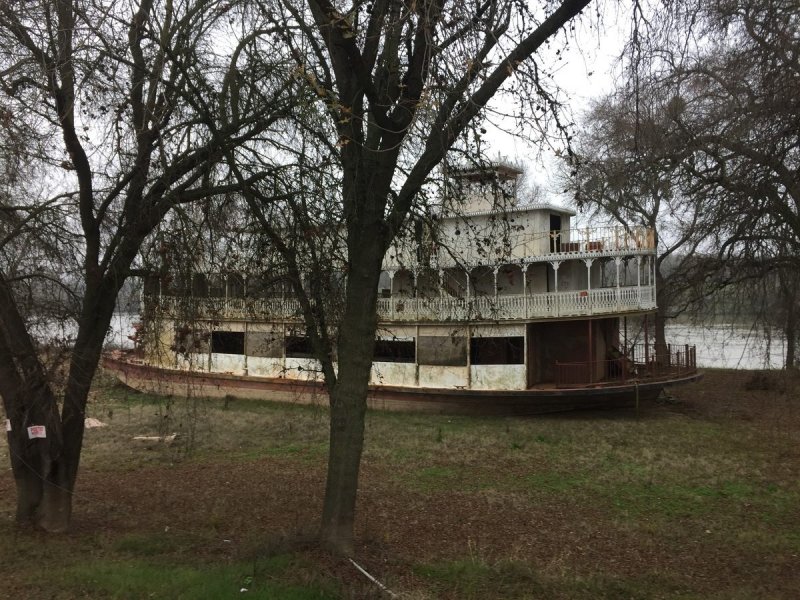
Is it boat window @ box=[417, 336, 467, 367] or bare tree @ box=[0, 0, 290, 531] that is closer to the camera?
bare tree @ box=[0, 0, 290, 531]

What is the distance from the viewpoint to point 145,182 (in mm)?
7047

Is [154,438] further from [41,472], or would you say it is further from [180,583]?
[180,583]

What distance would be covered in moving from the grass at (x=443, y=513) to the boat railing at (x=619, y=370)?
1.54 m

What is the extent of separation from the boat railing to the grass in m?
1.54

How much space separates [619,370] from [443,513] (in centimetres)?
1291

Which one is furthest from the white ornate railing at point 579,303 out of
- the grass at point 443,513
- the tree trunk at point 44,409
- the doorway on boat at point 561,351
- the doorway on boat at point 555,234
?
the tree trunk at point 44,409

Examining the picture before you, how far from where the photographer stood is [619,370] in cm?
2039

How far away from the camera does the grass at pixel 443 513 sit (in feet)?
20.3

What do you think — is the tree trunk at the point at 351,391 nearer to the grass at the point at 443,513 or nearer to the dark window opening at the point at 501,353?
the grass at the point at 443,513

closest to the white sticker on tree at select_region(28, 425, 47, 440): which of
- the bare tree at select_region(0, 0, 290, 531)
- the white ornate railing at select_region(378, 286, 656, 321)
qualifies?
the bare tree at select_region(0, 0, 290, 531)

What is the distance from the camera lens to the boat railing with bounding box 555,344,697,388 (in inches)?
717

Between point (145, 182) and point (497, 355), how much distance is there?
1341 cm

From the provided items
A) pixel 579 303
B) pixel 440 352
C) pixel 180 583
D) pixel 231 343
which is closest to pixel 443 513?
pixel 180 583

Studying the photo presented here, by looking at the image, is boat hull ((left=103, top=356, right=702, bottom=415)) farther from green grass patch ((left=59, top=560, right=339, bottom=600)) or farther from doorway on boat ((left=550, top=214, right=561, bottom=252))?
green grass patch ((left=59, top=560, right=339, bottom=600))
